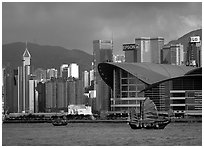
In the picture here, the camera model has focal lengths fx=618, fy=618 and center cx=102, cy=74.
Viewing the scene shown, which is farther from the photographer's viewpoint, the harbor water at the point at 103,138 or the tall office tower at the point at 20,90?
the tall office tower at the point at 20,90

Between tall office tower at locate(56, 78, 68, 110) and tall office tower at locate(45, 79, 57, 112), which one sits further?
tall office tower at locate(56, 78, 68, 110)

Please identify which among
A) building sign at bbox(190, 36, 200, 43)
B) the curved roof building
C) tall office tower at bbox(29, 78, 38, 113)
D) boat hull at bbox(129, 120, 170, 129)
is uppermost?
building sign at bbox(190, 36, 200, 43)

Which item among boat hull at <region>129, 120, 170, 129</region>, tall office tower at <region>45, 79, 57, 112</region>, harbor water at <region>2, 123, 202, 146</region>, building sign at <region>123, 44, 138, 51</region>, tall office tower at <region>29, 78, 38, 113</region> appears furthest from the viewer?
tall office tower at <region>45, 79, 57, 112</region>

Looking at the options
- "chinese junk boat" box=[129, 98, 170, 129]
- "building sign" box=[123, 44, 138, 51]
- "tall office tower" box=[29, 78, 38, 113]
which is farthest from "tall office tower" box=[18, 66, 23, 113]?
"chinese junk boat" box=[129, 98, 170, 129]

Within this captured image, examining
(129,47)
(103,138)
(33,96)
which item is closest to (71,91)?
(33,96)

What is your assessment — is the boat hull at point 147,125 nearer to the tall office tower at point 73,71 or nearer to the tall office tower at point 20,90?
the tall office tower at point 20,90

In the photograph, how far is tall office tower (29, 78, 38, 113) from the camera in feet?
122

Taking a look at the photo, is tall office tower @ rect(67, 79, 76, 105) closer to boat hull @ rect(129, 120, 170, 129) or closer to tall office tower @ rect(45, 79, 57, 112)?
tall office tower @ rect(45, 79, 57, 112)

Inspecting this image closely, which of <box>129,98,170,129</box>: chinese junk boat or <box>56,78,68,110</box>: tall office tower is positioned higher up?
<box>56,78,68,110</box>: tall office tower

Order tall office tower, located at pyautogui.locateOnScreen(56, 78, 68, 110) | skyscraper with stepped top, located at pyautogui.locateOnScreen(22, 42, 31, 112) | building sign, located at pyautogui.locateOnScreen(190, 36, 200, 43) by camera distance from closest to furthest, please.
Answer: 1. skyscraper with stepped top, located at pyautogui.locateOnScreen(22, 42, 31, 112)
2. building sign, located at pyautogui.locateOnScreen(190, 36, 200, 43)
3. tall office tower, located at pyautogui.locateOnScreen(56, 78, 68, 110)

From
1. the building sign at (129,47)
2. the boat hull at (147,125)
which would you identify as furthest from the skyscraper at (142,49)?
the boat hull at (147,125)

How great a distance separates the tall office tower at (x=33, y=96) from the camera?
3725 cm

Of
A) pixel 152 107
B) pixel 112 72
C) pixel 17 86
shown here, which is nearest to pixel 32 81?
pixel 17 86

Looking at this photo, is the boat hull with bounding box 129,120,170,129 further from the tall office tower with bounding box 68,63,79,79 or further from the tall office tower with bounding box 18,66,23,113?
the tall office tower with bounding box 68,63,79,79
